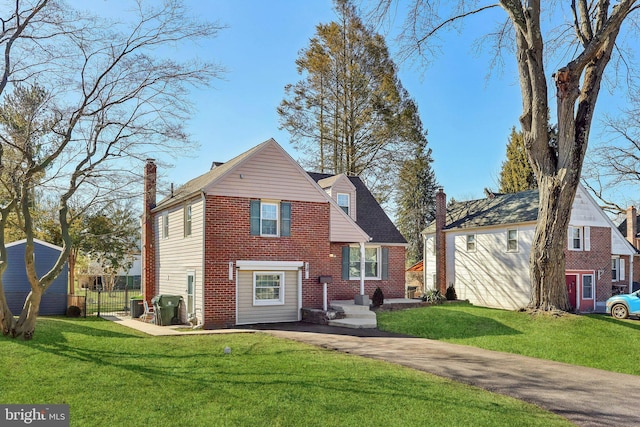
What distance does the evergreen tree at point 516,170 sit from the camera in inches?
1677

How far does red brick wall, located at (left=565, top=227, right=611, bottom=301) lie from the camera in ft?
81.2

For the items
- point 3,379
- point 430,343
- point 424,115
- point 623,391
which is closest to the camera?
point 3,379

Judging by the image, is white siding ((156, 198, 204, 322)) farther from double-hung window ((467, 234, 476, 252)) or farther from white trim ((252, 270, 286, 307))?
double-hung window ((467, 234, 476, 252))

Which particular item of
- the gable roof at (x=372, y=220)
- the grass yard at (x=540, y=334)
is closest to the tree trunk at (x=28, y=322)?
the grass yard at (x=540, y=334)

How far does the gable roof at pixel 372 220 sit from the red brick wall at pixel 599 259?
953cm

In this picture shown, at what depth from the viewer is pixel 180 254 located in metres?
18.7

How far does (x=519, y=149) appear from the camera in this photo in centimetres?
4359

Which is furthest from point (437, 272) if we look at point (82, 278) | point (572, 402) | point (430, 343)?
point (82, 278)

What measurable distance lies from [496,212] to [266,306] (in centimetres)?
1582

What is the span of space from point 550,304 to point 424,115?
22.0 m

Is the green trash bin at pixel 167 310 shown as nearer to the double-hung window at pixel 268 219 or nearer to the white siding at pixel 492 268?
the double-hung window at pixel 268 219

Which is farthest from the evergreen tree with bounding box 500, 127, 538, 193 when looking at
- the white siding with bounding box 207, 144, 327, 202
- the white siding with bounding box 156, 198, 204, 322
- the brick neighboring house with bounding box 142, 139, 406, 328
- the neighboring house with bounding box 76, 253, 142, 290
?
the neighboring house with bounding box 76, 253, 142, 290

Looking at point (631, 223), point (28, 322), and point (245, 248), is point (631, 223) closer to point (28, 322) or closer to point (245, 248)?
point (245, 248)

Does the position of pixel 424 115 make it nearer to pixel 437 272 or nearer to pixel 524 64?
pixel 437 272
